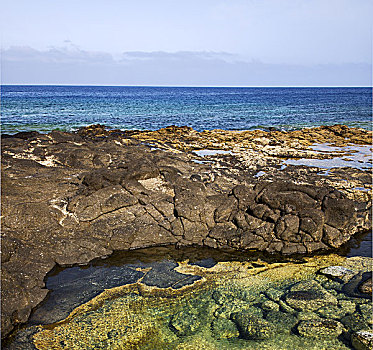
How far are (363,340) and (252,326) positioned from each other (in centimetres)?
230

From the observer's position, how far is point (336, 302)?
30.9 feet

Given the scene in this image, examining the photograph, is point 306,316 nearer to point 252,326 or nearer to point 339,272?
point 252,326

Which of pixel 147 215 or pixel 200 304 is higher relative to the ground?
pixel 147 215

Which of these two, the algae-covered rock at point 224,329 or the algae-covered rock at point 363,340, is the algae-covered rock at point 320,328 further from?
the algae-covered rock at point 224,329

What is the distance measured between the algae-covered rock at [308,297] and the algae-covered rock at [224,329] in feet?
5.77

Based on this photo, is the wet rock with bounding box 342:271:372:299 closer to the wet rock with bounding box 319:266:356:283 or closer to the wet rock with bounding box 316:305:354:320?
the wet rock with bounding box 319:266:356:283

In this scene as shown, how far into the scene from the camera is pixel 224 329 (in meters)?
8.47

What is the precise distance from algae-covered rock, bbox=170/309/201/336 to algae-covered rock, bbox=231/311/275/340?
2.94ft

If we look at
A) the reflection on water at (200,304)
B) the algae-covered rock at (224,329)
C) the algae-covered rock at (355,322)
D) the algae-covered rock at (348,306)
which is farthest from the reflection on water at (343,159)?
the algae-covered rock at (224,329)

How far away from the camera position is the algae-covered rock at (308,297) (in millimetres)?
9305

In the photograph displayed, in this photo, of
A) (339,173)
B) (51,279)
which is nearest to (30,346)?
(51,279)

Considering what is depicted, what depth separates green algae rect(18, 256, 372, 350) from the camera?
8.00 metres

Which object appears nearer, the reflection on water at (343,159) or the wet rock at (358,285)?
the wet rock at (358,285)

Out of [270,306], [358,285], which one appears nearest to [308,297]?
[270,306]
